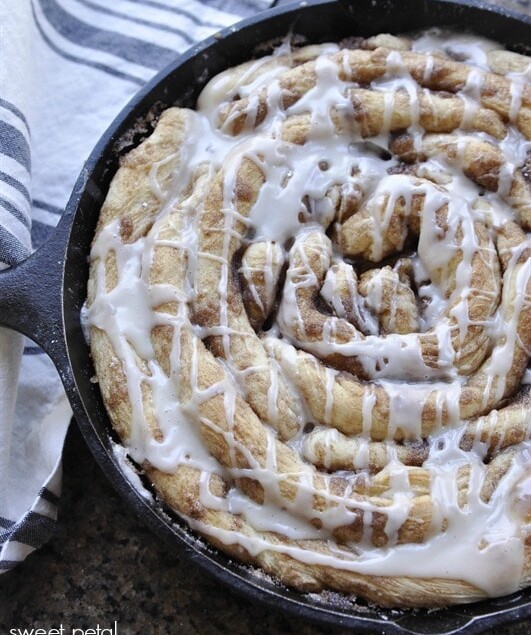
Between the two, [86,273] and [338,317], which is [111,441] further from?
[338,317]

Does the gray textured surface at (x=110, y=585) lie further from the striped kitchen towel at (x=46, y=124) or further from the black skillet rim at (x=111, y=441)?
the black skillet rim at (x=111, y=441)

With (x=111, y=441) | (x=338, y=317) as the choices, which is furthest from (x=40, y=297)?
(x=338, y=317)

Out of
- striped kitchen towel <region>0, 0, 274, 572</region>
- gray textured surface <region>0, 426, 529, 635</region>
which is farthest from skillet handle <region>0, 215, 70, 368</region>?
gray textured surface <region>0, 426, 529, 635</region>

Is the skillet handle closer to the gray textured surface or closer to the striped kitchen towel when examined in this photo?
the striped kitchen towel

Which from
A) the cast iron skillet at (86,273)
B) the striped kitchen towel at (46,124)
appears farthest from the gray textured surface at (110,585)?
the cast iron skillet at (86,273)

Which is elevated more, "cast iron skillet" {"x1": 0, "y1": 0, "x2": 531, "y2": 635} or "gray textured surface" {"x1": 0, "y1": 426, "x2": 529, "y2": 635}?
"cast iron skillet" {"x1": 0, "y1": 0, "x2": 531, "y2": 635}

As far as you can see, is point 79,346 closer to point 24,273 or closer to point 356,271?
point 24,273

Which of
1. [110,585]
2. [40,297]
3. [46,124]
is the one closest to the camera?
[40,297]

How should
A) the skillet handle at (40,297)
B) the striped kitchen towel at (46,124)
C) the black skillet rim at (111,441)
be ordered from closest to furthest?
the black skillet rim at (111,441) < the skillet handle at (40,297) < the striped kitchen towel at (46,124)
